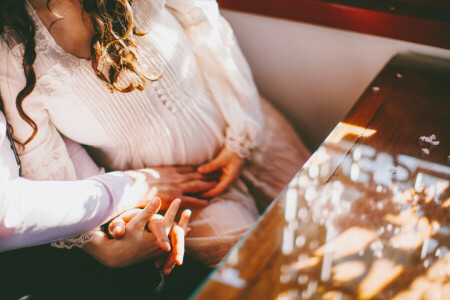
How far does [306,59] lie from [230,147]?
0.50 meters

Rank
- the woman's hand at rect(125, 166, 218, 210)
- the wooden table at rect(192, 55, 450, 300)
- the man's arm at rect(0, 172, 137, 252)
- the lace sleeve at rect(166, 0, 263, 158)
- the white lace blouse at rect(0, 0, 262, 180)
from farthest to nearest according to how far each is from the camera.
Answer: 1. the lace sleeve at rect(166, 0, 263, 158)
2. the woman's hand at rect(125, 166, 218, 210)
3. the white lace blouse at rect(0, 0, 262, 180)
4. the man's arm at rect(0, 172, 137, 252)
5. the wooden table at rect(192, 55, 450, 300)

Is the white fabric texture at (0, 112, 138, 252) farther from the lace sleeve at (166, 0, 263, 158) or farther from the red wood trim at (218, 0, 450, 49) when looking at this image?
the red wood trim at (218, 0, 450, 49)

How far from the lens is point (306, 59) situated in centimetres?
142

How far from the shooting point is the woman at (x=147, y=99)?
88cm

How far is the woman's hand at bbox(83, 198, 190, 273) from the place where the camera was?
0.90 meters

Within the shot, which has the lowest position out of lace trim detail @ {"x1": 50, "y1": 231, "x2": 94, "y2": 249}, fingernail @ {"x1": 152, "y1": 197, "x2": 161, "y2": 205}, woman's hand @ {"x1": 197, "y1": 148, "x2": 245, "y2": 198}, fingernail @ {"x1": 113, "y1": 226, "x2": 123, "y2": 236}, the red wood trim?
woman's hand @ {"x1": 197, "y1": 148, "x2": 245, "y2": 198}

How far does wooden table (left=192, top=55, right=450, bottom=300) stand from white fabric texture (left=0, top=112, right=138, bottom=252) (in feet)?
1.45

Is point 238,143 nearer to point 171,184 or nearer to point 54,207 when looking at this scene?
point 171,184

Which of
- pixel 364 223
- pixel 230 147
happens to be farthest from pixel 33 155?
pixel 364 223

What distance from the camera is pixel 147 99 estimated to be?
103 cm

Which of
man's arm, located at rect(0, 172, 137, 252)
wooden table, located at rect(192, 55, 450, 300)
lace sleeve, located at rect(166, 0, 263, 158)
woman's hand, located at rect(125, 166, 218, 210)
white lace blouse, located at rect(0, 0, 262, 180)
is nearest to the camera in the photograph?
wooden table, located at rect(192, 55, 450, 300)

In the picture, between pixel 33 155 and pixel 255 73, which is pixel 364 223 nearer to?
pixel 33 155

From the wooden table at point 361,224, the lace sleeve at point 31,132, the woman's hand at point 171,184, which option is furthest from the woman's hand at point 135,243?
the wooden table at point 361,224

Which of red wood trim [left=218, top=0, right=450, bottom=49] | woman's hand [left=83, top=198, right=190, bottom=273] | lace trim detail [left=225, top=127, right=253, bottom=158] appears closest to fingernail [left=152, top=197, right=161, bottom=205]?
woman's hand [left=83, top=198, right=190, bottom=273]
